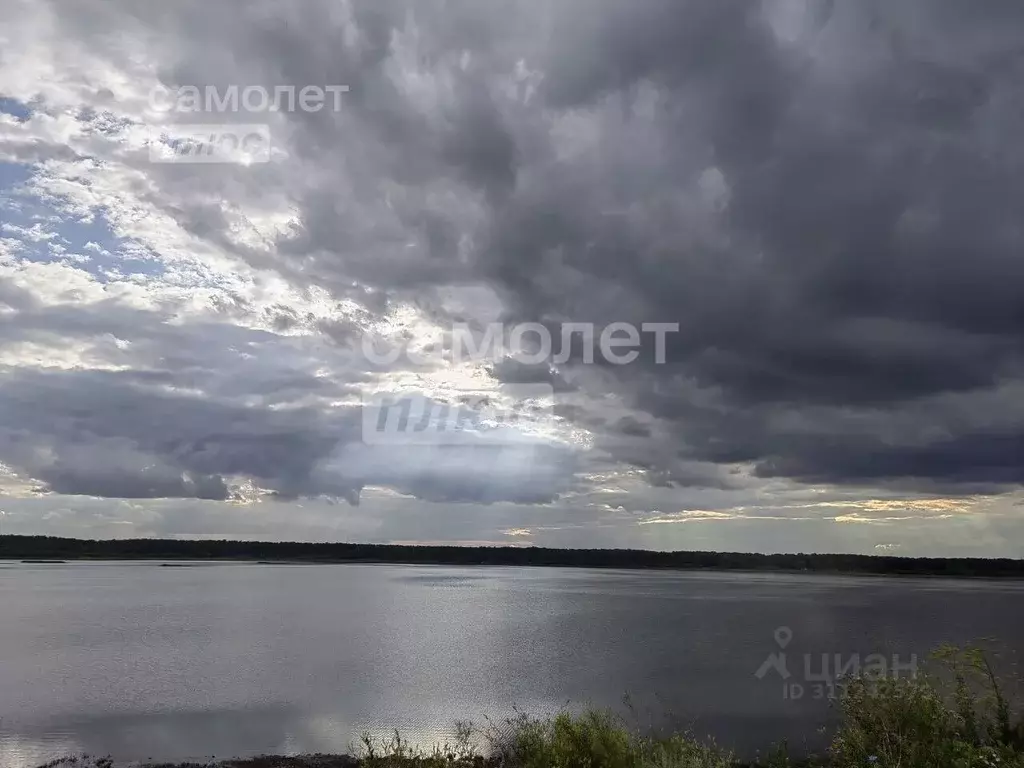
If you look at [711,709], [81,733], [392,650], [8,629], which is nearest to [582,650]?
[392,650]

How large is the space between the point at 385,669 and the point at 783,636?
31.1 metres

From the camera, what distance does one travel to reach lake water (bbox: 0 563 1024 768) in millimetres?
25875

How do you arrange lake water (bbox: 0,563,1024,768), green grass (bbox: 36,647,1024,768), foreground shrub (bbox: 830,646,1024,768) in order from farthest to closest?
1. lake water (bbox: 0,563,1024,768)
2. foreground shrub (bbox: 830,646,1024,768)
3. green grass (bbox: 36,647,1024,768)

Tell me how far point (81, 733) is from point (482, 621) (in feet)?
152

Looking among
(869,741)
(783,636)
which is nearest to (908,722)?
(869,741)

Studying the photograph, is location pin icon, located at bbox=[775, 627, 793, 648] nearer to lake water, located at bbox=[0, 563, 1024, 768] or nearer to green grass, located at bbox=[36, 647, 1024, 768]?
lake water, located at bbox=[0, 563, 1024, 768]

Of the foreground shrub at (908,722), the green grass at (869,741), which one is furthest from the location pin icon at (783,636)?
the foreground shrub at (908,722)

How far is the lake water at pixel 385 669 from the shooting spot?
25875 millimetres

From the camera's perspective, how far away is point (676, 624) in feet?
213

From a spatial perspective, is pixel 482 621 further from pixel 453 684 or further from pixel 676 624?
pixel 453 684

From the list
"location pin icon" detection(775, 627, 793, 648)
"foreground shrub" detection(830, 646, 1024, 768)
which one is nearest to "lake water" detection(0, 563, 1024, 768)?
"location pin icon" detection(775, 627, 793, 648)

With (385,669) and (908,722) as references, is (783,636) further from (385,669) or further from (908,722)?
(908,722)

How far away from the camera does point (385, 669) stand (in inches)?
1588

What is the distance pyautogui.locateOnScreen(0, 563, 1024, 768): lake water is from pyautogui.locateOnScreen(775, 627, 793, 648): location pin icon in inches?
11.8
